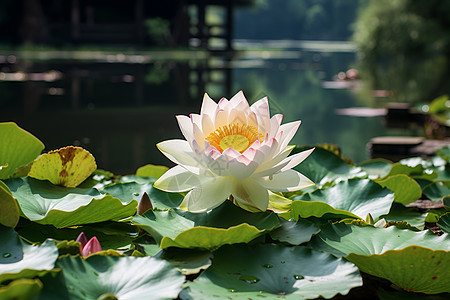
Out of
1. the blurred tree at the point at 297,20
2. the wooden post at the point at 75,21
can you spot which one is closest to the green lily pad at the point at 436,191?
the wooden post at the point at 75,21

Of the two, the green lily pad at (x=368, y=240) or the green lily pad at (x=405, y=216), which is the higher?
the green lily pad at (x=368, y=240)

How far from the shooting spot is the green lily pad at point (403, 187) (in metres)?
1.37

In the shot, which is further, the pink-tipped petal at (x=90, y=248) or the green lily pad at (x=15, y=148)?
the green lily pad at (x=15, y=148)

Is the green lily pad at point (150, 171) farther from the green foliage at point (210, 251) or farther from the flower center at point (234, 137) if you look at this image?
the flower center at point (234, 137)

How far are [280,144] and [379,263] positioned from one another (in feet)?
1.00

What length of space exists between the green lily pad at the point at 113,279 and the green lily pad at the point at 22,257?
2cm

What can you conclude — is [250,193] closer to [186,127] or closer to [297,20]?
[186,127]

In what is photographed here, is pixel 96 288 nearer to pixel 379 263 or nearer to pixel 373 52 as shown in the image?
pixel 379 263

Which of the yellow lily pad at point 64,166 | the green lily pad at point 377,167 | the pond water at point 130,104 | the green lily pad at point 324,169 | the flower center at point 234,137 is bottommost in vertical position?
the pond water at point 130,104

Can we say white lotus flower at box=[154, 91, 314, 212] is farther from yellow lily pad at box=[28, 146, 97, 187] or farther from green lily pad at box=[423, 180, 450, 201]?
green lily pad at box=[423, 180, 450, 201]

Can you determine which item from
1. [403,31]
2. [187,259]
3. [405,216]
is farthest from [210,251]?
[403,31]

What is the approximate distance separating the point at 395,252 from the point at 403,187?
0.56m

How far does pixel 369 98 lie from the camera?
28.4 feet

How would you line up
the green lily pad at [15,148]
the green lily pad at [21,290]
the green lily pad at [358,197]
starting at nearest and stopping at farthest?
the green lily pad at [21,290] < the green lily pad at [358,197] < the green lily pad at [15,148]
